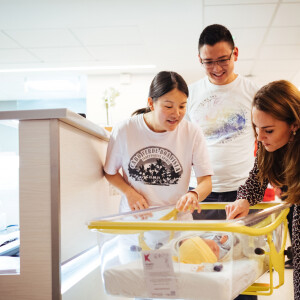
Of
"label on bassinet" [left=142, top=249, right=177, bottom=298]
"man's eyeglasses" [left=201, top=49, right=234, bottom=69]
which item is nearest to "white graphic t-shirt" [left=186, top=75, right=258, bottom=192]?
"man's eyeglasses" [left=201, top=49, right=234, bottom=69]

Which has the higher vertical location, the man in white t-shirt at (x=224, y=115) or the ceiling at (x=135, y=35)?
the ceiling at (x=135, y=35)

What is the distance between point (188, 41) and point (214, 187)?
10.6 feet

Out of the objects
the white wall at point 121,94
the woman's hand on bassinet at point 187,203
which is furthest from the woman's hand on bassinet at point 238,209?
the white wall at point 121,94

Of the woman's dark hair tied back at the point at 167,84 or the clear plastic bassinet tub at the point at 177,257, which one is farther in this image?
the woman's dark hair tied back at the point at 167,84

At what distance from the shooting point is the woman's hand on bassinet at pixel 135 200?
4.02 feet

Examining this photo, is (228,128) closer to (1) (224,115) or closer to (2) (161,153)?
(1) (224,115)

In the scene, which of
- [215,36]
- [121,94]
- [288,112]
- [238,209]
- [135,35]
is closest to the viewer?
[288,112]

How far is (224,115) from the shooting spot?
63.7 inches

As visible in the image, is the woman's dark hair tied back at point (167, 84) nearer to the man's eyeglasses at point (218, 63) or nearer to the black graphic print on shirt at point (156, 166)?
the black graphic print on shirt at point (156, 166)

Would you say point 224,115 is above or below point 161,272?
above

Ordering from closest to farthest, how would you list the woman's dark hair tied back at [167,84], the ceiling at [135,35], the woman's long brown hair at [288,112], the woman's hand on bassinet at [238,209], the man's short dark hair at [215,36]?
the woman's long brown hair at [288,112]
the woman's hand on bassinet at [238,209]
the woman's dark hair tied back at [167,84]
the man's short dark hair at [215,36]
the ceiling at [135,35]

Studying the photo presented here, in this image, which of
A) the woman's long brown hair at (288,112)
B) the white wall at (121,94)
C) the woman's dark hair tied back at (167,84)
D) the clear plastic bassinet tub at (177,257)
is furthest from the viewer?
the white wall at (121,94)

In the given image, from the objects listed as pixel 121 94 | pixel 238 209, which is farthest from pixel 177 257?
pixel 121 94

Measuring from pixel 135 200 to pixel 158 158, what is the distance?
17 cm
